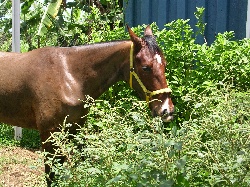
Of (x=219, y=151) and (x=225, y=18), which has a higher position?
(x=225, y=18)

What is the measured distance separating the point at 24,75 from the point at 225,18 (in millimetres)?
2849

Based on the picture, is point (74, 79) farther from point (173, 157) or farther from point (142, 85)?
point (173, 157)

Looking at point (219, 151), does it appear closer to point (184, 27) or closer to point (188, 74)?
point (188, 74)

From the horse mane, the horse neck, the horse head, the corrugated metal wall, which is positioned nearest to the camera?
the horse head

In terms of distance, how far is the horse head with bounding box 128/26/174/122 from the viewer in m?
4.39

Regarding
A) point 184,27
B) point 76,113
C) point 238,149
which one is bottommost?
point 76,113

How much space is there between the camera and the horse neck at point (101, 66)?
185 inches

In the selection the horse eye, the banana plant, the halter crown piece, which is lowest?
the halter crown piece

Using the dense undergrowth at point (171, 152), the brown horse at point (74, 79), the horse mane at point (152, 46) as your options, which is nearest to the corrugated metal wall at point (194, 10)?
the brown horse at point (74, 79)

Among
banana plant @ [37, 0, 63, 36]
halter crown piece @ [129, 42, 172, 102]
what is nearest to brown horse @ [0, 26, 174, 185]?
halter crown piece @ [129, 42, 172, 102]

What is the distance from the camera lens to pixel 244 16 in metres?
6.21

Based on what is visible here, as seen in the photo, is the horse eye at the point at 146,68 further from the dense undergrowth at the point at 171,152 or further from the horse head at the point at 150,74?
the dense undergrowth at the point at 171,152

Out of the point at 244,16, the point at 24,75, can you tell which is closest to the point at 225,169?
the point at 24,75

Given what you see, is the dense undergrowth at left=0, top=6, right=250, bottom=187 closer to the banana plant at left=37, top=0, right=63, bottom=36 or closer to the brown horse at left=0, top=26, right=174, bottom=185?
the brown horse at left=0, top=26, right=174, bottom=185
